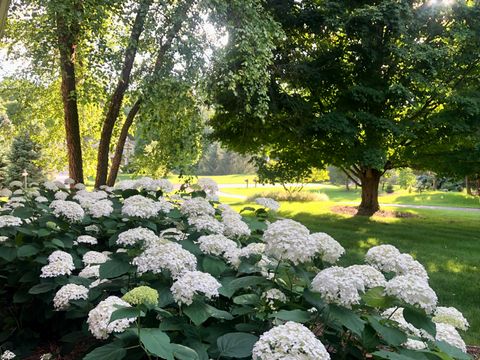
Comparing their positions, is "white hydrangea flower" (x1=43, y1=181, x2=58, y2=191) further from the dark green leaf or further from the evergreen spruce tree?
the evergreen spruce tree

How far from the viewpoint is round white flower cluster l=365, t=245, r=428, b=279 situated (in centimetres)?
199

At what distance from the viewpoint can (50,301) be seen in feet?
8.50

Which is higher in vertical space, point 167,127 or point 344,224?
point 167,127

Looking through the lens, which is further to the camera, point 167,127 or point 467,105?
point 467,105

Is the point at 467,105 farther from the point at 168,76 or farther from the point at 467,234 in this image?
the point at 168,76

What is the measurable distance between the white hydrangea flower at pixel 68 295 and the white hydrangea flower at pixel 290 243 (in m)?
0.98

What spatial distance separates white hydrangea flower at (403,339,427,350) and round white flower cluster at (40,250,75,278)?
1.77 m

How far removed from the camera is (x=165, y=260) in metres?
1.83

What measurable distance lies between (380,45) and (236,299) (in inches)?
354

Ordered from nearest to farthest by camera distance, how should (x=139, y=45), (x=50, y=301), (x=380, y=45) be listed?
(x=50, y=301) → (x=139, y=45) → (x=380, y=45)

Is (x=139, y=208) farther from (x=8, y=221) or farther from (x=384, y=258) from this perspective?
(x=384, y=258)

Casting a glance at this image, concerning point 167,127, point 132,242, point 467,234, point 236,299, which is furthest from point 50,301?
point 467,234

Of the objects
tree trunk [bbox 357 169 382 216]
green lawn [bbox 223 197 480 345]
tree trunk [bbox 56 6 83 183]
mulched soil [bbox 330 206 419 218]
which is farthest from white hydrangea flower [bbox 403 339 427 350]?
mulched soil [bbox 330 206 419 218]

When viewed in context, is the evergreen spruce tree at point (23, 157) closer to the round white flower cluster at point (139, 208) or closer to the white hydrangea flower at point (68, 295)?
the round white flower cluster at point (139, 208)
